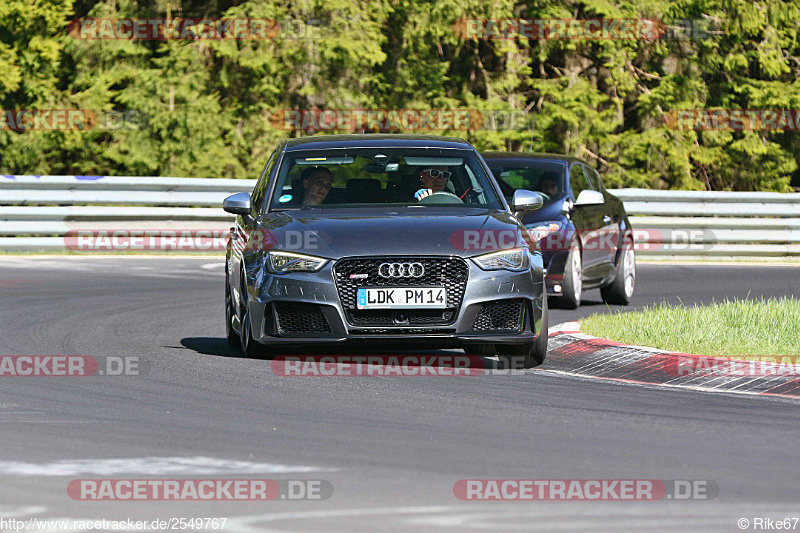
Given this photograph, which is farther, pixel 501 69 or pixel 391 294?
pixel 501 69

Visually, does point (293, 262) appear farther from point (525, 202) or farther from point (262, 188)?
point (525, 202)

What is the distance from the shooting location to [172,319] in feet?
45.0


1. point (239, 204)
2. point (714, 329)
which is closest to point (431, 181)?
point (239, 204)

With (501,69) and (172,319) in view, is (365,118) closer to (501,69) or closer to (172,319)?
(501,69)

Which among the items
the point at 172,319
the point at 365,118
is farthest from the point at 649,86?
the point at 172,319

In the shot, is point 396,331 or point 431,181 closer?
point 396,331

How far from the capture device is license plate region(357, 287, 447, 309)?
9742 mm

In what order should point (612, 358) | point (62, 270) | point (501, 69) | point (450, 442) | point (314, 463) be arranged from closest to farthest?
point (314, 463)
point (450, 442)
point (612, 358)
point (62, 270)
point (501, 69)

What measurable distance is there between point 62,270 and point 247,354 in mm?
8456

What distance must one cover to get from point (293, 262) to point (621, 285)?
7.01 m

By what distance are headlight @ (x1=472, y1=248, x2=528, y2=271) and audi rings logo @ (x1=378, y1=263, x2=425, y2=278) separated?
37cm

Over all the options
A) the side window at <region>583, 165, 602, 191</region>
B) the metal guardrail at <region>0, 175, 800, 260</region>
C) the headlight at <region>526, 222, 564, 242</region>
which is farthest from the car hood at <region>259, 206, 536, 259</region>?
the metal guardrail at <region>0, 175, 800, 260</region>

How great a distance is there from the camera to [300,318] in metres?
9.92

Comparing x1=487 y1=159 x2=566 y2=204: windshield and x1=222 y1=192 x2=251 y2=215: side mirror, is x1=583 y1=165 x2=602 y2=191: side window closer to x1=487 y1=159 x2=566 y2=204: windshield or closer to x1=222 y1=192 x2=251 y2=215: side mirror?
x1=487 y1=159 x2=566 y2=204: windshield
